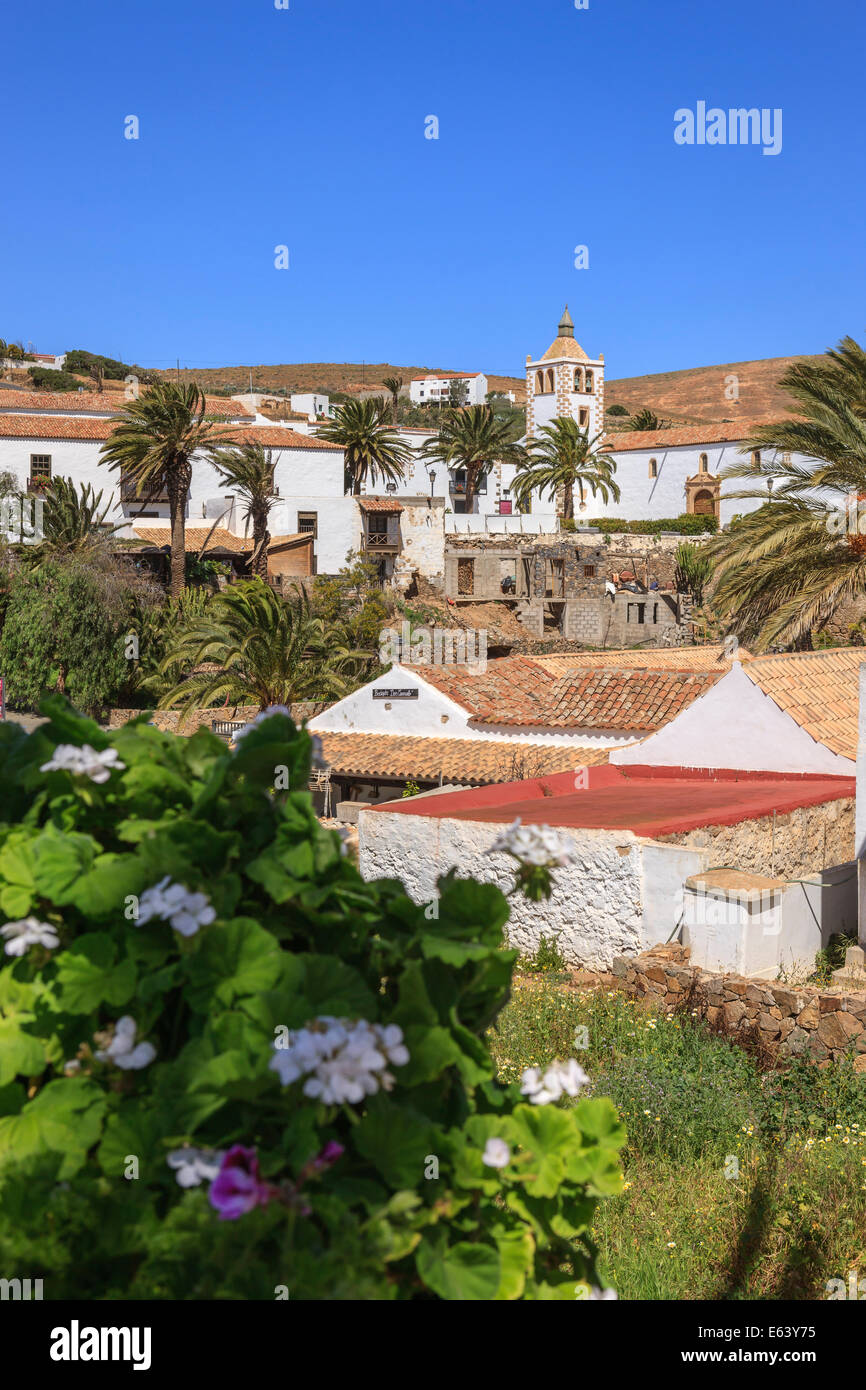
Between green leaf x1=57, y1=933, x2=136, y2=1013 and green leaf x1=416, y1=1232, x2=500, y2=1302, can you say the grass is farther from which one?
green leaf x1=57, y1=933, x2=136, y2=1013

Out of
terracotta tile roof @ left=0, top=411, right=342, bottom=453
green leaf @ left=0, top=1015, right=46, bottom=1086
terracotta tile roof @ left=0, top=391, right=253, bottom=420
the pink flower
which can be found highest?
terracotta tile roof @ left=0, top=391, right=253, bottom=420

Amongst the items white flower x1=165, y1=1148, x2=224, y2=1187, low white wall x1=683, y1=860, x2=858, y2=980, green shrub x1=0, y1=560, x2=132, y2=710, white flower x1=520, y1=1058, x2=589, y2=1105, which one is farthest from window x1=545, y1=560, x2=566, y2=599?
white flower x1=165, y1=1148, x2=224, y2=1187

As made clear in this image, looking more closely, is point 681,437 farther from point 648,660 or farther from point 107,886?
point 107,886

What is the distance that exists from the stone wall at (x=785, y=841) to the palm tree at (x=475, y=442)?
→ 4467 centimetres

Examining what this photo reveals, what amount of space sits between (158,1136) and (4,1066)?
1.22 feet

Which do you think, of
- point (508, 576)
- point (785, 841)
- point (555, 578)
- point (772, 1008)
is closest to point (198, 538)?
point (508, 576)

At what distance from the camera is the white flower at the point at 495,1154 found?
2.38 m

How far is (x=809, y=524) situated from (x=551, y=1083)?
17461 millimetres

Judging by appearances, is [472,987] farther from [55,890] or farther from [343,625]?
[343,625]

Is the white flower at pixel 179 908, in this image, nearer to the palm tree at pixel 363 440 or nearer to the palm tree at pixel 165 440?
the palm tree at pixel 165 440

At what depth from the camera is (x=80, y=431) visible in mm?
50406

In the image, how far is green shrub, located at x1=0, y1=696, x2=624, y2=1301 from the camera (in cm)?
215

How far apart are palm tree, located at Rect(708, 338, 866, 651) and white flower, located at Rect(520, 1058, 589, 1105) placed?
16223mm

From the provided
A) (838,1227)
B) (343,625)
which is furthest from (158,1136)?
(343,625)
